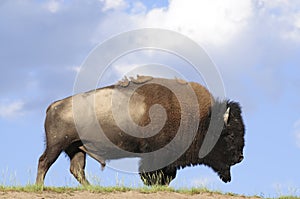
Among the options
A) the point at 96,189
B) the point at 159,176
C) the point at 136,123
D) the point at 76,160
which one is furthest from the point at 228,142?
the point at 96,189

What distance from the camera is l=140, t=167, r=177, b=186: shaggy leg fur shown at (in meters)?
14.9

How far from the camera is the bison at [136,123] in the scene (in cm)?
1461

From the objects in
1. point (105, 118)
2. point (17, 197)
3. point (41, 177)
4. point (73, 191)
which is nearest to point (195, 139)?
point (105, 118)

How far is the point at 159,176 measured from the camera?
14945 millimetres

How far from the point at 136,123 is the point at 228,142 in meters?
2.79

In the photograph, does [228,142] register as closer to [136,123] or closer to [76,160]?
[136,123]

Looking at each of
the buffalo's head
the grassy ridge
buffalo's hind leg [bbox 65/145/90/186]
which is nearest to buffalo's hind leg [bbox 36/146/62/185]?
buffalo's hind leg [bbox 65/145/90/186]

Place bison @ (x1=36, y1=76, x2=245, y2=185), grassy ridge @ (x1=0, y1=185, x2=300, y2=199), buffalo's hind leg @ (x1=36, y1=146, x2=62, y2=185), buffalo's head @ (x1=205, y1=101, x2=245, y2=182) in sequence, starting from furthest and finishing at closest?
buffalo's head @ (x1=205, y1=101, x2=245, y2=182), bison @ (x1=36, y1=76, x2=245, y2=185), buffalo's hind leg @ (x1=36, y1=146, x2=62, y2=185), grassy ridge @ (x1=0, y1=185, x2=300, y2=199)

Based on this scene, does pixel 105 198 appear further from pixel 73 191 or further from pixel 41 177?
pixel 41 177

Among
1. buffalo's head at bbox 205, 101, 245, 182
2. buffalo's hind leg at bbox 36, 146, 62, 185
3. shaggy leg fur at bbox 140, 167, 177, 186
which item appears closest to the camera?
buffalo's hind leg at bbox 36, 146, 62, 185

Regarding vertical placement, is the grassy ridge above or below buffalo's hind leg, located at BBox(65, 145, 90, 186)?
below

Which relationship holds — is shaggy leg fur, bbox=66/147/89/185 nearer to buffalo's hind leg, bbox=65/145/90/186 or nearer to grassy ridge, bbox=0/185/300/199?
buffalo's hind leg, bbox=65/145/90/186

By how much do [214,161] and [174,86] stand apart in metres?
2.27

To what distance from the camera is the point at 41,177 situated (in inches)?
561
